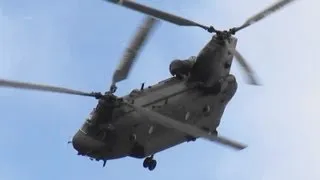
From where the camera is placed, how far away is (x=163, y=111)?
4959cm

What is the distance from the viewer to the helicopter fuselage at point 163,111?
1871 inches

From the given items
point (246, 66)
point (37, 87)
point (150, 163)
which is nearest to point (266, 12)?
point (246, 66)

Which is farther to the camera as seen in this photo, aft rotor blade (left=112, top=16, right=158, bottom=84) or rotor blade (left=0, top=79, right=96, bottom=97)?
aft rotor blade (left=112, top=16, right=158, bottom=84)

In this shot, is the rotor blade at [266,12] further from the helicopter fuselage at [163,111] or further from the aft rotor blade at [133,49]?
the aft rotor blade at [133,49]

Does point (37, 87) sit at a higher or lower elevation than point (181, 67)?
lower

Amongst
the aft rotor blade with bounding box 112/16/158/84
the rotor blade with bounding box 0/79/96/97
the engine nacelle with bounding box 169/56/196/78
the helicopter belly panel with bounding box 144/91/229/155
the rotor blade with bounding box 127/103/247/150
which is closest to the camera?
the rotor blade with bounding box 0/79/96/97

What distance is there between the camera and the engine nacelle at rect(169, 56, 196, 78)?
53.1 metres

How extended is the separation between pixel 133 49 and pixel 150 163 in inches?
213

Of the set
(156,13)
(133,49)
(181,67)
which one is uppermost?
(156,13)

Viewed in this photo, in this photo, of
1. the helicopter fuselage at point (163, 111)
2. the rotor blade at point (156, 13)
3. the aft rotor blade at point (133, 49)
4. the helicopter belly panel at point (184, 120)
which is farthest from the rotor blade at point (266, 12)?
the aft rotor blade at point (133, 49)

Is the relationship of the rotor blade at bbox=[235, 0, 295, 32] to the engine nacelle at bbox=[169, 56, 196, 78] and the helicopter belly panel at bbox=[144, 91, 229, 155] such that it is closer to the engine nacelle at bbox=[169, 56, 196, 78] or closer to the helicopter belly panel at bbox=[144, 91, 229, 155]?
the engine nacelle at bbox=[169, 56, 196, 78]

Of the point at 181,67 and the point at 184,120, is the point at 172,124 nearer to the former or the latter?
the point at 184,120

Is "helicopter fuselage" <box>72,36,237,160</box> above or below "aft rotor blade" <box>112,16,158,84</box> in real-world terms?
below

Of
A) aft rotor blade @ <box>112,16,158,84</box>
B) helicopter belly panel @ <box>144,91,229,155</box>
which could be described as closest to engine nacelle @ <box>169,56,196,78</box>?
helicopter belly panel @ <box>144,91,229,155</box>
